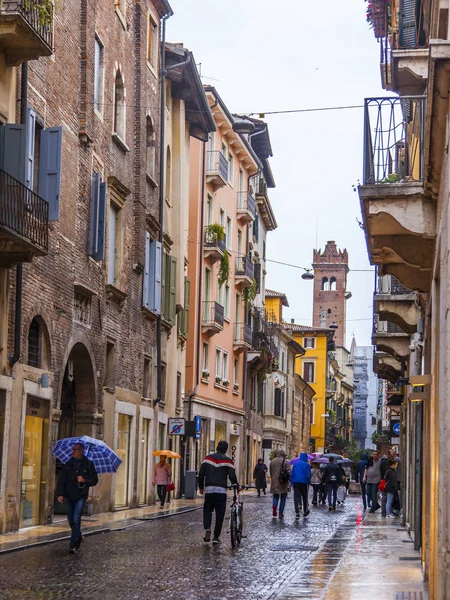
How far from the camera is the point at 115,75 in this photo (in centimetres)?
2981

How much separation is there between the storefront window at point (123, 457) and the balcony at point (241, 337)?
81.3 ft

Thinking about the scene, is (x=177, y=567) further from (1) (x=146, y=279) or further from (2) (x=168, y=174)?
(2) (x=168, y=174)

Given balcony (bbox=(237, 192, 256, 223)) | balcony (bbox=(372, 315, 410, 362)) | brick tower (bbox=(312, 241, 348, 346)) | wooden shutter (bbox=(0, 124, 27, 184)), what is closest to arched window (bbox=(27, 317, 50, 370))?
wooden shutter (bbox=(0, 124, 27, 184))

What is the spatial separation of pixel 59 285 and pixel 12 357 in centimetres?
373

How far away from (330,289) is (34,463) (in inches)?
5022

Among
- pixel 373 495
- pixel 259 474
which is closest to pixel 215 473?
pixel 373 495

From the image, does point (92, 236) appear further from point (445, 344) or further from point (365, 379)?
Result: point (365, 379)

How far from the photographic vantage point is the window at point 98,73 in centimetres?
2764

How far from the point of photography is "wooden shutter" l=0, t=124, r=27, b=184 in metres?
20.2

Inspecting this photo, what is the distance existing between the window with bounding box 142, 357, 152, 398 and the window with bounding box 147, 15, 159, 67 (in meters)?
8.87

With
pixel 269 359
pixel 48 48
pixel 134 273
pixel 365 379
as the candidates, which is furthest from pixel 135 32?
pixel 365 379

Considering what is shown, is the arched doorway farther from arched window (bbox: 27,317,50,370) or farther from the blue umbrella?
the blue umbrella

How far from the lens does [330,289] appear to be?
14925 centimetres

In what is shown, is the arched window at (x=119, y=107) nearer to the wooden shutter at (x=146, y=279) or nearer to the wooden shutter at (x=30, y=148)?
the wooden shutter at (x=146, y=279)
